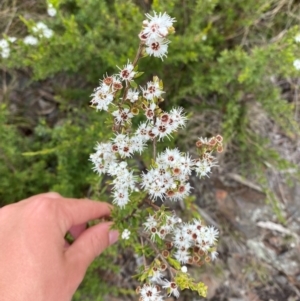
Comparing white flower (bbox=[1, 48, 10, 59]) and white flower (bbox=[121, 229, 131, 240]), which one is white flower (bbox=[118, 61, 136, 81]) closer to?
white flower (bbox=[121, 229, 131, 240])

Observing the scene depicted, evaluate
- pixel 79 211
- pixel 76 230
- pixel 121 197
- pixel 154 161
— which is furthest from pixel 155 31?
pixel 76 230

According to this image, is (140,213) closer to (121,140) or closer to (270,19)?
(121,140)

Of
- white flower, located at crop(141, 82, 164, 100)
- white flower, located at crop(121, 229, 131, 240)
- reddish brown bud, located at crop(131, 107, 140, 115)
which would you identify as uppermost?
white flower, located at crop(141, 82, 164, 100)

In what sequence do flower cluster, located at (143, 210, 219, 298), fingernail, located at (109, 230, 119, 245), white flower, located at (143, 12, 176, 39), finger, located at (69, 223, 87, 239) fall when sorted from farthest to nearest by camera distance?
finger, located at (69, 223, 87, 239), fingernail, located at (109, 230, 119, 245), flower cluster, located at (143, 210, 219, 298), white flower, located at (143, 12, 176, 39)

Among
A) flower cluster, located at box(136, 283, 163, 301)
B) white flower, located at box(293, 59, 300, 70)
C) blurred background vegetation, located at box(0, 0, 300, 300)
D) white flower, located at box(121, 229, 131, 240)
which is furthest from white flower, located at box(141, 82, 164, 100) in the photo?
white flower, located at box(293, 59, 300, 70)

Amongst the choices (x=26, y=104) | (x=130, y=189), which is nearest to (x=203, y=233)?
(x=130, y=189)

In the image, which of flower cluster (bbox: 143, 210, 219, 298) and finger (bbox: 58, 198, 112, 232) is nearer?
flower cluster (bbox: 143, 210, 219, 298)

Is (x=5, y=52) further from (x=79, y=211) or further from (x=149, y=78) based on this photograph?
(x=79, y=211)

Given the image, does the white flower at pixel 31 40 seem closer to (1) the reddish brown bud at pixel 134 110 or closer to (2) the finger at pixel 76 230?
(2) the finger at pixel 76 230
